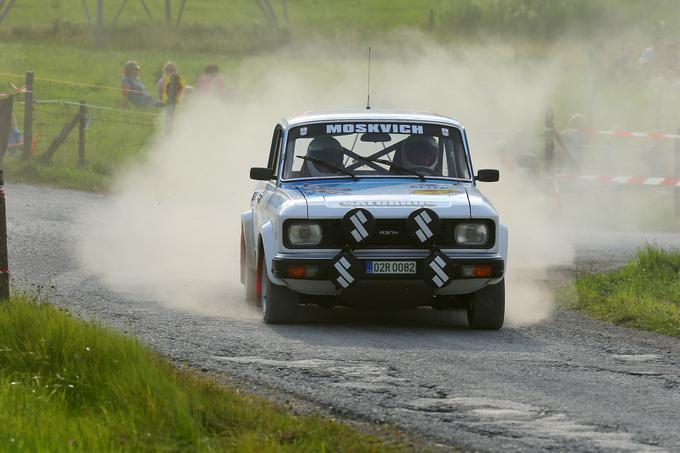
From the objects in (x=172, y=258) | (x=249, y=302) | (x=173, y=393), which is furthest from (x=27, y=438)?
(x=172, y=258)

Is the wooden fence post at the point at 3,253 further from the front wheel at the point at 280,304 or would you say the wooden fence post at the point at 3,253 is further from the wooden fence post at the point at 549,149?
the wooden fence post at the point at 549,149

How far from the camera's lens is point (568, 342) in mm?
11117

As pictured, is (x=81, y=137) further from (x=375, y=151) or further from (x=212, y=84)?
(x=375, y=151)

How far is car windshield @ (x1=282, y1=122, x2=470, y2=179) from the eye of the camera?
12328 millimetres

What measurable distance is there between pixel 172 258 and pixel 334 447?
983cm

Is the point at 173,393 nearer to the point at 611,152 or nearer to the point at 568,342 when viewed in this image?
the point at 568,342

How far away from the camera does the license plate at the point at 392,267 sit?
1098 centimetres

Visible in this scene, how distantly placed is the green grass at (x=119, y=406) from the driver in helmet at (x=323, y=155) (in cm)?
365

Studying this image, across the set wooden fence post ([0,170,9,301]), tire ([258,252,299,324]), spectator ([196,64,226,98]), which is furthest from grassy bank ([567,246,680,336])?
spectator ([196,64,226,98])

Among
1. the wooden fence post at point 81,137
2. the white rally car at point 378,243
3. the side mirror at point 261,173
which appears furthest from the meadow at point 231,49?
the white rally car at point 378,243

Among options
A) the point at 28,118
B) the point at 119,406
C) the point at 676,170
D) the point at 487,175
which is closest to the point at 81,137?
the point at 28,118

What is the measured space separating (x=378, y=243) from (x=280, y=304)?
92 cm

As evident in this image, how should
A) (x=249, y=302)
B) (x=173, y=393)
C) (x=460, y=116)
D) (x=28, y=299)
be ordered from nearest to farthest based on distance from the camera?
(x=173, y=393), (x=28, y=299), (x=249, y=302), (x=460, y=116)

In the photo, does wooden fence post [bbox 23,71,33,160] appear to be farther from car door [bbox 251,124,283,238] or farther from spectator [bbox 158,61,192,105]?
car door [bbox 251,124,283,238]
